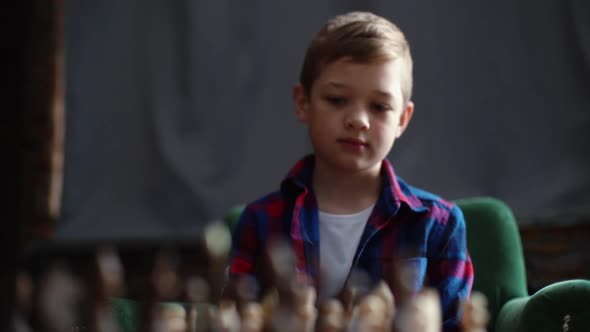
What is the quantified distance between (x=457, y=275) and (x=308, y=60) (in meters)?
0.50

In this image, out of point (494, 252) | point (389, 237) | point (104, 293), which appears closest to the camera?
point (104, 293)

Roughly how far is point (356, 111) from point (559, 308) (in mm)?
525

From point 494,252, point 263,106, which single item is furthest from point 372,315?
point 263,106

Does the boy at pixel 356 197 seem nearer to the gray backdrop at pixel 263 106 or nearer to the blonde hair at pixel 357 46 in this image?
the blonde hair at pixel 357 46

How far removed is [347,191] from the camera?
1.75m

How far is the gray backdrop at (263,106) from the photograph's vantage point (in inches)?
109

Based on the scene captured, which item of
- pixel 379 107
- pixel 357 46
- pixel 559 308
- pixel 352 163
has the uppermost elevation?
pixel 357 46

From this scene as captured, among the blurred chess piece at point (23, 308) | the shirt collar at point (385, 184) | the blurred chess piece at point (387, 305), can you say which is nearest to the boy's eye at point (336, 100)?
the shirt collar at point (385, 184)

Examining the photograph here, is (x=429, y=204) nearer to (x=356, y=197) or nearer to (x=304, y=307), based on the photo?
(x=356, y=197)

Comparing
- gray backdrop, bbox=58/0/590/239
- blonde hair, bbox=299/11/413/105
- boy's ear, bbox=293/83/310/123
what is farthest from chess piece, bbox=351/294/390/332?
gray backdrop, bbox=58/0/590/239

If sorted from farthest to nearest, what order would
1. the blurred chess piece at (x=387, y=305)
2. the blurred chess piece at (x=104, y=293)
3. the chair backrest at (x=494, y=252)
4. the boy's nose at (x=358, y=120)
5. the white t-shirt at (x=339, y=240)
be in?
1. the chair backrest at (x=494, y=252)
2. the white t-shirt at (x=339, y=240)
3. the boy's nose at (x=358, y=120)
4. the blurred chess piece at (x=387, y=305)
5. the blurred chess piece at (x=104, y=293)

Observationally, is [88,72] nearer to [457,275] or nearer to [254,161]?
[254,161]

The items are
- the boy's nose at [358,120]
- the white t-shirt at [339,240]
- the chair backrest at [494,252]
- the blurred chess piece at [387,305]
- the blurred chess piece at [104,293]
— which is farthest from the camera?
the chair backrest at [494,252]

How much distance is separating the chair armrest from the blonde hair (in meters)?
0.45
